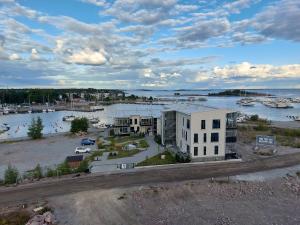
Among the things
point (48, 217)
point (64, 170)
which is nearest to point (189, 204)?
point (48, 217)

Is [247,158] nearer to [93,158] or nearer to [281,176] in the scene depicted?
[281,176]

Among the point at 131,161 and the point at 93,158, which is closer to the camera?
the point at 131,161

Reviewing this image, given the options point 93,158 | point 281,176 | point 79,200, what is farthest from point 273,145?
point 79,200

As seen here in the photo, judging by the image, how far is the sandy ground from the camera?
2103 cm

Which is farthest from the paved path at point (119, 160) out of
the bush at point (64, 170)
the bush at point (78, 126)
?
the bush at point (78, 126)

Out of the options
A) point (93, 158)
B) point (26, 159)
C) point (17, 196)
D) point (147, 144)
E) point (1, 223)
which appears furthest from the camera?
point (147, 144)

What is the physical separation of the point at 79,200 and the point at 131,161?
41.0 ft

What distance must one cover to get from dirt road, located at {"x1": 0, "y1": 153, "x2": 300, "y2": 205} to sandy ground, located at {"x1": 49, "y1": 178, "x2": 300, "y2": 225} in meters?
1.53

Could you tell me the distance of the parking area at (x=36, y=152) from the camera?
38.9 meters

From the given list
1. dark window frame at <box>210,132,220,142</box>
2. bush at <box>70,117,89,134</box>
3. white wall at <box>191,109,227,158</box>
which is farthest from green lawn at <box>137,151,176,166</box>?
bush at <box>70,117,89,134</box>

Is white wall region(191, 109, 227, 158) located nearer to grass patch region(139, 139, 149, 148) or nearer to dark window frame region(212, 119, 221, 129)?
dark window frame region(212, 119, 221, 129)

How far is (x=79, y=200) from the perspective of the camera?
24.4 metres

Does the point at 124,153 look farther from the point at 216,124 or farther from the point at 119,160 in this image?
the point at 216,124

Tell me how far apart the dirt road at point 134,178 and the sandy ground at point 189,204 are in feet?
5.01
